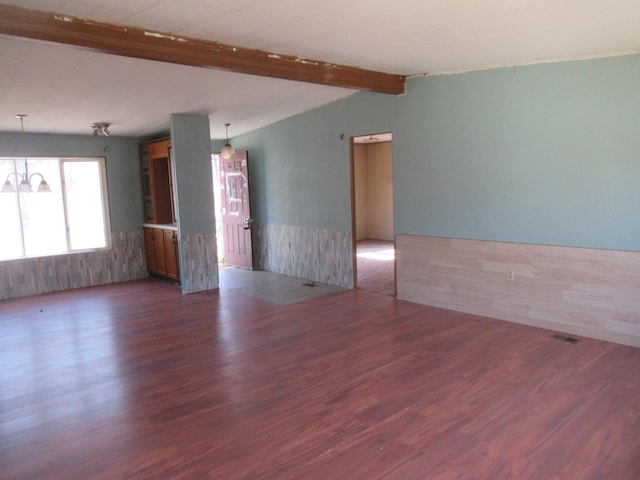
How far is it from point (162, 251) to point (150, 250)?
1.66 feet

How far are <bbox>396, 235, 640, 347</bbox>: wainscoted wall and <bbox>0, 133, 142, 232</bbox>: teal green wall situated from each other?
4.37 meters

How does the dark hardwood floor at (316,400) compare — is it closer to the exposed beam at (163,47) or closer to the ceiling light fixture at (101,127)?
the exposed beam at (163,47)

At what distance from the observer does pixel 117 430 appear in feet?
8.86

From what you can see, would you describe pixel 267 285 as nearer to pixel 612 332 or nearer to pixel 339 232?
pixel 339 232

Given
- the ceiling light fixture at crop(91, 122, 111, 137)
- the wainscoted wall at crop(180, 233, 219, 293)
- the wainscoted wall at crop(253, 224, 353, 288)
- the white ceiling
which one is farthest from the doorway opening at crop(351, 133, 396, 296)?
the ceiling light fixture at crop(91, 122, 111, 137)

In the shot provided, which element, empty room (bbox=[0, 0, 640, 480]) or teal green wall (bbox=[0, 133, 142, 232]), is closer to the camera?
empty room (bbox=[0, 0, 640, 480])

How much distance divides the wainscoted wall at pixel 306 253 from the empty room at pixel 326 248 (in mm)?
44

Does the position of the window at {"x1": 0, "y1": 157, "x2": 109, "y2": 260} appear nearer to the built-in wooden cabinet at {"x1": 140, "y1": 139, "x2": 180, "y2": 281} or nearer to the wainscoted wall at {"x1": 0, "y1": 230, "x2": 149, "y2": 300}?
the wainscoted wall at {"x1": 0, "y1": 230, "x2": 149, "y2": 300}

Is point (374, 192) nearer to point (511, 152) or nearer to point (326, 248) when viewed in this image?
point (326, 248)

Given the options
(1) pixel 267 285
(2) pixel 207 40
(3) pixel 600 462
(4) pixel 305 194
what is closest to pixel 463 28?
(2) pixel 207 40

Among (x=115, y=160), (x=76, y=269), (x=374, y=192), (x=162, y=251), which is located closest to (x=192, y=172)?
(x=162, y=251)

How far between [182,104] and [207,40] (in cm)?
212

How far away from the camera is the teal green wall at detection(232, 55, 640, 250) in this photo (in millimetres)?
3730

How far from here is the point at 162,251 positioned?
22.5 ft
